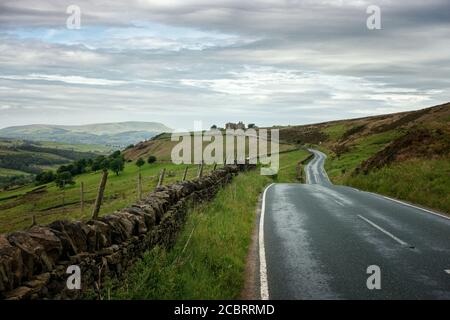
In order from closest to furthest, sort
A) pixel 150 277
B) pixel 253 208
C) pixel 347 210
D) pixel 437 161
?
pixel 150 277, pixel 347 210, pixel 253 208, pixel 437 161

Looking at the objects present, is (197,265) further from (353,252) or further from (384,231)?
(384,231)

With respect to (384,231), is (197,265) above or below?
above

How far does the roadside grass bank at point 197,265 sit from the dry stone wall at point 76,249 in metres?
0.26

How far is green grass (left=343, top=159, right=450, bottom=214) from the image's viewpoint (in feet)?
66.1

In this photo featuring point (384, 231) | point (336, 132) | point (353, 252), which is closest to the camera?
point (353, 252)

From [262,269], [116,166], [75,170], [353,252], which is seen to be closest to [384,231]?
Result: [353,252]

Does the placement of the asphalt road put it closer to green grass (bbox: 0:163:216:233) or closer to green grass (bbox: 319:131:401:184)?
green grass (bbox: 319:131:401:184)

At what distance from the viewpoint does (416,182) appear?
23.4 m

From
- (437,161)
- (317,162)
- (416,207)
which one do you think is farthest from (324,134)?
A: (416,207)

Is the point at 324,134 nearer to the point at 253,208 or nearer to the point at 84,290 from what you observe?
the point at 253,208

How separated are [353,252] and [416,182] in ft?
46.3

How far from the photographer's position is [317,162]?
77.8 meters

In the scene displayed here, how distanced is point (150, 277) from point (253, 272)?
2.75 metres

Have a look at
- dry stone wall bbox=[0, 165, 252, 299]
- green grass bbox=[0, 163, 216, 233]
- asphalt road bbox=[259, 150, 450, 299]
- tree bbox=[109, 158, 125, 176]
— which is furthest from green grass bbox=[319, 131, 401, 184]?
tree bbox=[109, 158, 125, 176]
